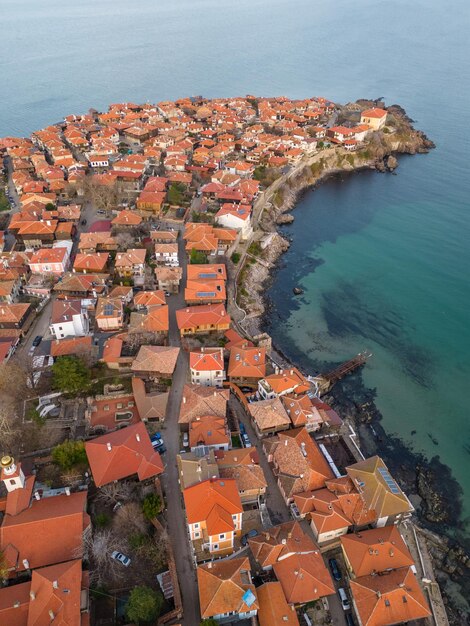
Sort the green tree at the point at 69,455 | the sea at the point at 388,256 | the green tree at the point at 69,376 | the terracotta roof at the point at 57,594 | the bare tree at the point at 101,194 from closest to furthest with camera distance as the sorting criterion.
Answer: the terracotta roof at the point at 57,594
the green tree at the point at 69,455
the green tree at the point at 69,376
the sea at the point at 388,256
the bare tree at the point at 101,194

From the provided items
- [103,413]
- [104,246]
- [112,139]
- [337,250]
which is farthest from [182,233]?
[112,139]

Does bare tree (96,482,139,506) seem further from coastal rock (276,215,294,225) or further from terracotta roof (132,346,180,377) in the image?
coastal rock (276,215,294,225)

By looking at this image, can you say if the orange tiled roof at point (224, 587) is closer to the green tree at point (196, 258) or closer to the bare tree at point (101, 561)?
the bare tree at point (101, 561)

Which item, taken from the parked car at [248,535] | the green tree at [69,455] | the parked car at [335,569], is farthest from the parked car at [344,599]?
the green tree at [69,455]

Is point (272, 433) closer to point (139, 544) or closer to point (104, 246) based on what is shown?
point (139, 544)

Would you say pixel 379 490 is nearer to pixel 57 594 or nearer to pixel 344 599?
pixel 344 599

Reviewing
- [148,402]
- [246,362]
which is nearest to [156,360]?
[148,402]

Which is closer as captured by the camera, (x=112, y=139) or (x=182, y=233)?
(x=182, y=233)
